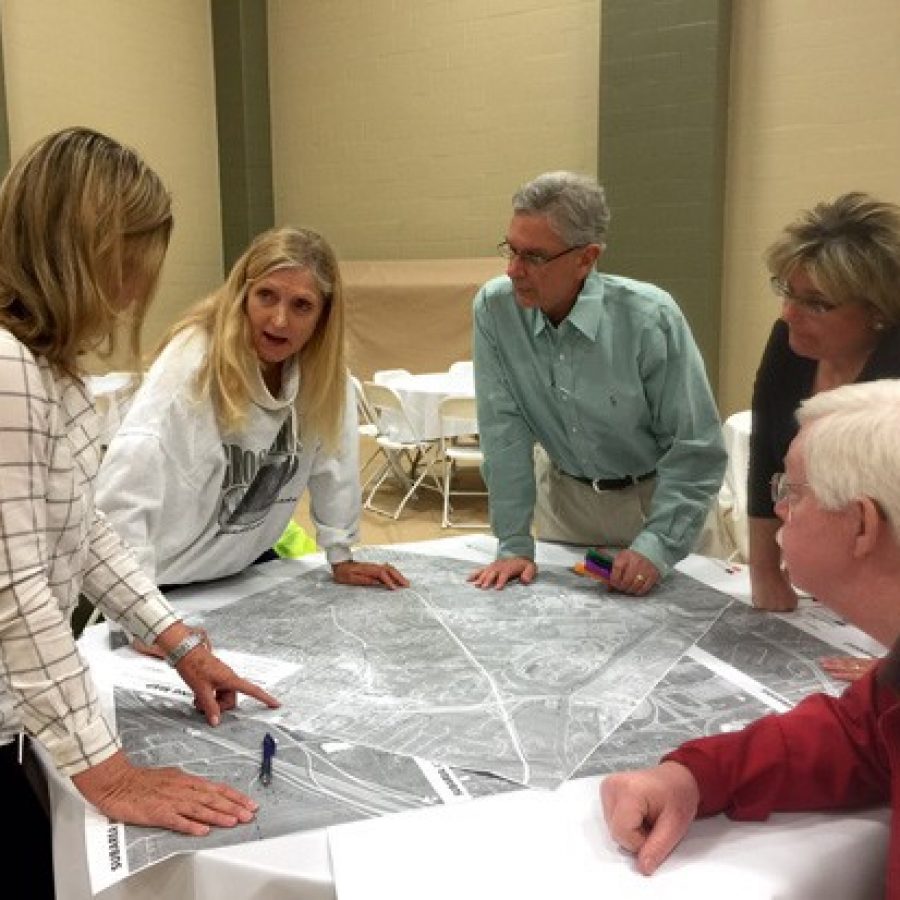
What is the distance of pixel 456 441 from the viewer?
22.7 ft

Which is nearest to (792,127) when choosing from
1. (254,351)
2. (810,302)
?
(810,302)

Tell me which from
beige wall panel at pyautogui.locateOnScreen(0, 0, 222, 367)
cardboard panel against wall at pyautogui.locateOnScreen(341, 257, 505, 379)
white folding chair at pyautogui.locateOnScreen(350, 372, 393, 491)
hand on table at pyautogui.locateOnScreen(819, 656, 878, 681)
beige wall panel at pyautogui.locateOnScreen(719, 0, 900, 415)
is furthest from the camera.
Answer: cardboard panel against wall at pyautogui.locateOnScreen(341, 257, 505, 379)

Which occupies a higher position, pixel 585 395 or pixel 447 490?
pixel 585 395

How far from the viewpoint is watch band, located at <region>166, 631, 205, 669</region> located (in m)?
1.63

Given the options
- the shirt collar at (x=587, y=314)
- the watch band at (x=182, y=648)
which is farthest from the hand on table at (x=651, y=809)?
the shirt collar at (x=587, y=314)

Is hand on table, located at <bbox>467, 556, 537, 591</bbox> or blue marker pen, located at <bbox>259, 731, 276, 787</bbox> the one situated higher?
blue marker pen, located at <bbox>259, 731, 276, 787</bbox>

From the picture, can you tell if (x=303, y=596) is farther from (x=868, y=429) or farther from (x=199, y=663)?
(x=868, y=429)

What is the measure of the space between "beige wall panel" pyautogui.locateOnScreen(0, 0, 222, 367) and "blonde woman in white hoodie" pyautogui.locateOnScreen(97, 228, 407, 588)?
481 centimetres

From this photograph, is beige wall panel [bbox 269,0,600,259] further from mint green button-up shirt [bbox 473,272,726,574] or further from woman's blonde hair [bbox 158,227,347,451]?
woman's blonde hair [bbox 158,227,347,451]

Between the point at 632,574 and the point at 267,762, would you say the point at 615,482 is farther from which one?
the point at 267,762

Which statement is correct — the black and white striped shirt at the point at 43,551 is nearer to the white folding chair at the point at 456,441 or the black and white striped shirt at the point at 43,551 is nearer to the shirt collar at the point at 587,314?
the shirt collar at the point at 587,314

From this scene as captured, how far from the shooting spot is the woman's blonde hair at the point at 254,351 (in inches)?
82.5

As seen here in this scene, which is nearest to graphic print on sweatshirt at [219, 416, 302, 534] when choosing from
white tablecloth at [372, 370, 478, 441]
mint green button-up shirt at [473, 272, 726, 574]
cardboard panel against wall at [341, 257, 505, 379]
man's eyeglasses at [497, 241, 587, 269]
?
mint green button-up shirt at [473, 272, 726, 574]

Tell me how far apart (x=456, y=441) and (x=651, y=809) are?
571cm
